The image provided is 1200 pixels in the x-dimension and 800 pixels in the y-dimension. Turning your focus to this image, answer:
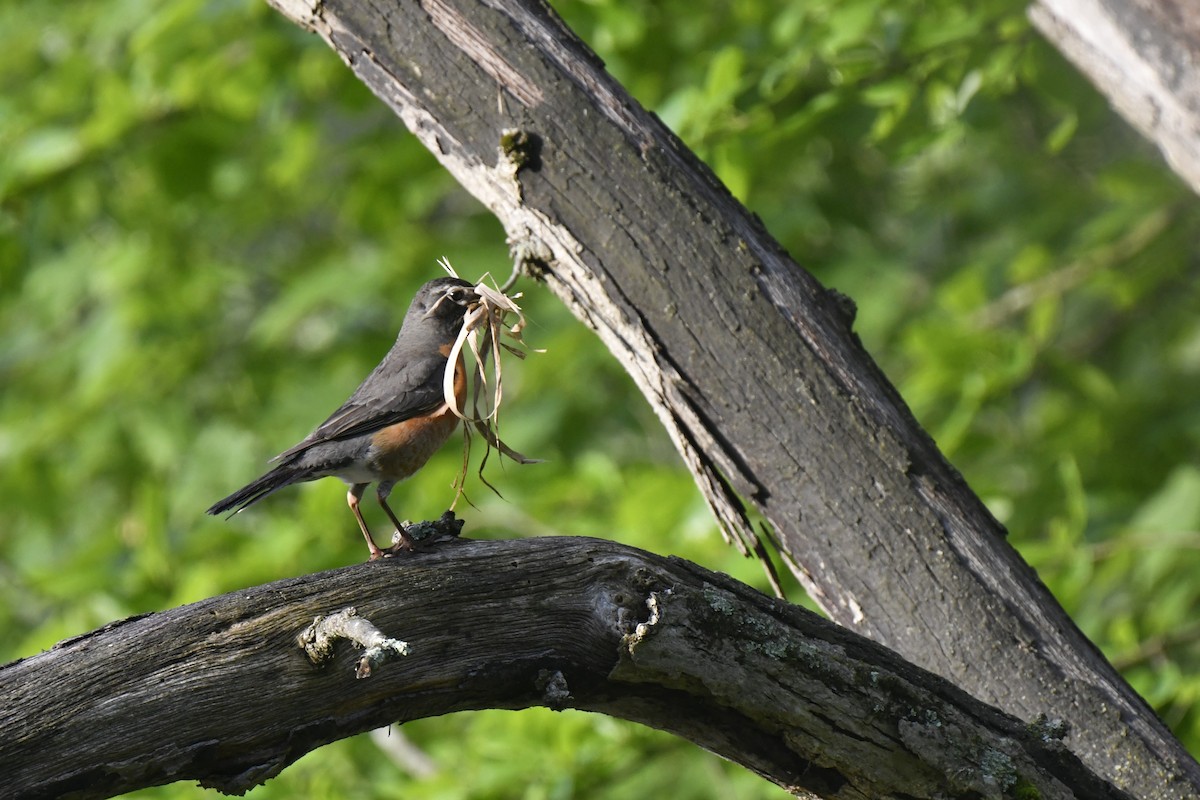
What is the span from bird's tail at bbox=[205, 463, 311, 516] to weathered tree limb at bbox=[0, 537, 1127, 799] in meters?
0.81

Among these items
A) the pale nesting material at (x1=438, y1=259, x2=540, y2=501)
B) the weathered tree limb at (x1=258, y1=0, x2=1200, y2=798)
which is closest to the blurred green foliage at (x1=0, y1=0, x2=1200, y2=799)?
the weathered tree limb at (x1=258, y1=0, x2=1200, y2=798)

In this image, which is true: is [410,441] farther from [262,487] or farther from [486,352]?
[262,487]

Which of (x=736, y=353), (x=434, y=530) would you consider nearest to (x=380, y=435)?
(x=434, y=530)

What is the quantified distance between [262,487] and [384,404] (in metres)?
0.43

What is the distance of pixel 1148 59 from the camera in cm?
408

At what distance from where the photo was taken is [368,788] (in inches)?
228

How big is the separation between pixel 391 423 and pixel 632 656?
1.33 metres

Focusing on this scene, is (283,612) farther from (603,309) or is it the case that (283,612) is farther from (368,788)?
(368,788)

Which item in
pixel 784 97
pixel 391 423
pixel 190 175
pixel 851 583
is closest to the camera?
pixel 851 583

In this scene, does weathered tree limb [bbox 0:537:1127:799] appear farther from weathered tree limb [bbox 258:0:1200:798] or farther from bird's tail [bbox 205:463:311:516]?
bird's tail [bbox 205:463:311:516]

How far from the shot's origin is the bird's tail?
2.98 meters

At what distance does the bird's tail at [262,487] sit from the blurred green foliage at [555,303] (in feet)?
5.59

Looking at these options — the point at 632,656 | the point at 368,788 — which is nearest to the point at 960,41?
the point at 632,656

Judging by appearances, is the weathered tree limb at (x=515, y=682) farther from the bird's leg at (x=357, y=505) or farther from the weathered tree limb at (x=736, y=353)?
the bird's leg at (x=357, y=505)
